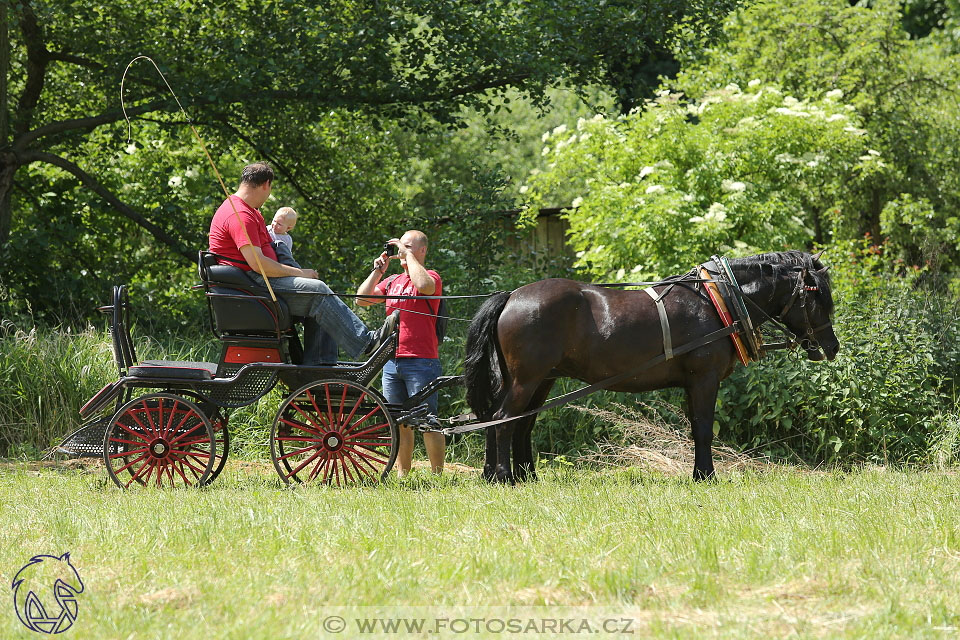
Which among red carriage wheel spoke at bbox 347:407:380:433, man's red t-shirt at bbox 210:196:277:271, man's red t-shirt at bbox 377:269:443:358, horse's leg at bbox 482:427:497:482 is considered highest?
man's red t-shirt at bbox 210:196:277:271

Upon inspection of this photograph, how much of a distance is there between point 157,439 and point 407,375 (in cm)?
177

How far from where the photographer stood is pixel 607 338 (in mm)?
6801

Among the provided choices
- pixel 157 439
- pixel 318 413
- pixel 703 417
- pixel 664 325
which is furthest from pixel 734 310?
pixel 157 439

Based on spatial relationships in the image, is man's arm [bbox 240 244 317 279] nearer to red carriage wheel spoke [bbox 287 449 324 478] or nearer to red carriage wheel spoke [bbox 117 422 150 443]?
red carriage wheel spoke [bbox 287 449 324 478]

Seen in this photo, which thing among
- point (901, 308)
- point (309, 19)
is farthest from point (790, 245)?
point (309, 19)

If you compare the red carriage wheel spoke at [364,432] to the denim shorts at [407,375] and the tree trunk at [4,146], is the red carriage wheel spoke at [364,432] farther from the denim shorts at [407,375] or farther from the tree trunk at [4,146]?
the tree trunk at [4,146]

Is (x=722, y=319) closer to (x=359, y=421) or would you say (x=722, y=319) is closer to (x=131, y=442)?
(x=359, y=421)

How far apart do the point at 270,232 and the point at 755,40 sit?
14430 millimetres

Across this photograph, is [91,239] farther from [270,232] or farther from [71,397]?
[270,232]

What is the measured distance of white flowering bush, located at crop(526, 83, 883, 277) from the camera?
11.3 meters

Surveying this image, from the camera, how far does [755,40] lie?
1888 cm

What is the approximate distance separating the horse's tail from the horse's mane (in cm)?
176

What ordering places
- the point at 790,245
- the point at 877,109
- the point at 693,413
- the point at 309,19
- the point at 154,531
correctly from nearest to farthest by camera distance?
the point at 154,531 → the point at 693,413 → the point at 309,19 → the point at 790,245 → the point at 877,109

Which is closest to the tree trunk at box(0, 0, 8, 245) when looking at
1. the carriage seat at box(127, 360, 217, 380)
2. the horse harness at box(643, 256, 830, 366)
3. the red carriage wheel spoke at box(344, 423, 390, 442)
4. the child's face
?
the child's face
